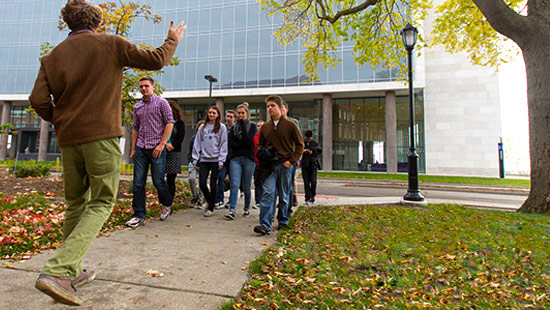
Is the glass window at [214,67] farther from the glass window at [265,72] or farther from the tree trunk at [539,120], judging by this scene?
the tree trunk at [539,120]

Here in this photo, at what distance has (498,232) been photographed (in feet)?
13.7

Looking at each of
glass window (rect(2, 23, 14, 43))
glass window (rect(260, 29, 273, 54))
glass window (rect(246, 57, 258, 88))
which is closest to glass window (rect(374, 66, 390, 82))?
glass window (rect(260, 29, 273, 54))

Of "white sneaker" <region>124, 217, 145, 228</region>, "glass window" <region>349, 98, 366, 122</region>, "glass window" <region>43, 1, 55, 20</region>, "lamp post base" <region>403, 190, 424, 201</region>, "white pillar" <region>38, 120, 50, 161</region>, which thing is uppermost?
"glass window" <region>43, 1, 55, 20</region>

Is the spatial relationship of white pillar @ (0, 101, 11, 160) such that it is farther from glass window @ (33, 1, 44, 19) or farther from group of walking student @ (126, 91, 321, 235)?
group of walking student @ (126, 91, 321, 235)

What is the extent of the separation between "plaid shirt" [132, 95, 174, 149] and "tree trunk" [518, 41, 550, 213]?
682cm

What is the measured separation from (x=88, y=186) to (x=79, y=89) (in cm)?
73

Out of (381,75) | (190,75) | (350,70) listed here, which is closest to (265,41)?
(190,75)

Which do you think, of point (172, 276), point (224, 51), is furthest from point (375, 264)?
point (224, 51)

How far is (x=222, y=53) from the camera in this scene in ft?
97.4

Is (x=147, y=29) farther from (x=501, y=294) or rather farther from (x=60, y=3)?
(x=501, y=294)

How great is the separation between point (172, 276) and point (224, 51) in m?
29.9

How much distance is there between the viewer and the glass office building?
88.1ft

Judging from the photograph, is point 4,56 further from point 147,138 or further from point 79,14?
point 79,14

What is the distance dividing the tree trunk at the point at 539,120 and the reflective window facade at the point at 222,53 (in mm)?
20697
